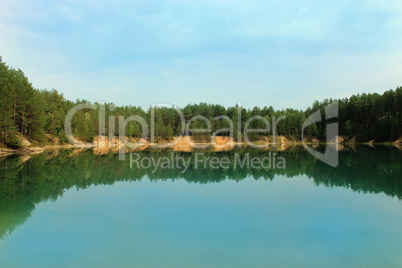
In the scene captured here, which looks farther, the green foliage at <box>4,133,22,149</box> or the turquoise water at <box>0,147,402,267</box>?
the green foliage at <box>4,133,22,149</box>

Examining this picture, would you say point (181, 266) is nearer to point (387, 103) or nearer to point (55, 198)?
point (55, 198)

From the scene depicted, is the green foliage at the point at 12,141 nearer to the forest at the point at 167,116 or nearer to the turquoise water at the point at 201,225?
the forest at the point at 167,116

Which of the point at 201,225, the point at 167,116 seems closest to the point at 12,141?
the point at 201,225

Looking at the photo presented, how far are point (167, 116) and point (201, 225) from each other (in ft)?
303

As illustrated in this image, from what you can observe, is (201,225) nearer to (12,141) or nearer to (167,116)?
(12,141)

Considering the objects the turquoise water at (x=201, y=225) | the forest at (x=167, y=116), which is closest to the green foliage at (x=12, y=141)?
the forest at (x=167, y=116)

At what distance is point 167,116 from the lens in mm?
100812

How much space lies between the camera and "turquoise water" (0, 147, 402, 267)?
7133 millimetres

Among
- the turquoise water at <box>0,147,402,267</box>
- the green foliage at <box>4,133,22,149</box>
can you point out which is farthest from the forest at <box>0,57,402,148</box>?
the turquoise water at <box>0,147,402,267</box>

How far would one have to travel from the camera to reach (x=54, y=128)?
61.9 metres

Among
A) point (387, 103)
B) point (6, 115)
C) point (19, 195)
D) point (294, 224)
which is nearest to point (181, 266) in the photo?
point (294, 224)

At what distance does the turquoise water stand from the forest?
99.4 ft

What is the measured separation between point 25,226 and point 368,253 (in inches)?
415

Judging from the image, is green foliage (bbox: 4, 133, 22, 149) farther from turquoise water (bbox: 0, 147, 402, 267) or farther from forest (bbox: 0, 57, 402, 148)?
turquoise water (bbox: 0, 147, 402, 267)
